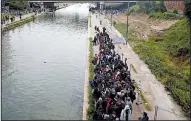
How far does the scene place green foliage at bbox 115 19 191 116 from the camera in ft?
71.6

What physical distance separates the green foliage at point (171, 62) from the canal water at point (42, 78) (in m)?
5.71

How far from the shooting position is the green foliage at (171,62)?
21828 millimetres

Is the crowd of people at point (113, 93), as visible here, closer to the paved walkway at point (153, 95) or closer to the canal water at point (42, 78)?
the paved walkway at point (153, 95)

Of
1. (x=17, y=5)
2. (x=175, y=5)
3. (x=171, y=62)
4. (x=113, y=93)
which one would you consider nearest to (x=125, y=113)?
(x=113, y=93)

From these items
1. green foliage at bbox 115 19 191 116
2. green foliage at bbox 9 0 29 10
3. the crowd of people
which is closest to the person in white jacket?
the crowd of people

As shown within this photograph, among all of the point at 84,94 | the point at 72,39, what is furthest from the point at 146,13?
the point at 84,94

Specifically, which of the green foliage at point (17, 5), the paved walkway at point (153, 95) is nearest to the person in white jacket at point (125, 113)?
the paved walkway at point (153, 95)

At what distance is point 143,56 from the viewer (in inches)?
1304

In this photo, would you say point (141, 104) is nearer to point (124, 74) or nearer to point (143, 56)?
point (124, 74)

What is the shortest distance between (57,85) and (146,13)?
201ft

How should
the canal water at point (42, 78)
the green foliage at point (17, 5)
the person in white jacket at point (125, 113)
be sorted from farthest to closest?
the green foliage at point (17, 5)
the canal water at point (42, 78)
the person in white jacket at point (125, 113)

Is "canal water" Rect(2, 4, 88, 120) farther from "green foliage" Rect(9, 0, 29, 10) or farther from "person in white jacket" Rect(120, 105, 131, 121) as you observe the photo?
"green foliage" Rect(9, 0, 29, 10)

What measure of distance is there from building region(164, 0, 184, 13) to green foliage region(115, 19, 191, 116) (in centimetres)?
2285

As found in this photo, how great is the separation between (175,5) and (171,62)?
42.5m
